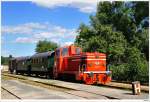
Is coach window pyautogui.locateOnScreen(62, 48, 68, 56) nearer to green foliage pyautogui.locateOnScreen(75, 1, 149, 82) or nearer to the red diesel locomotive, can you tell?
the red diesel locomotive

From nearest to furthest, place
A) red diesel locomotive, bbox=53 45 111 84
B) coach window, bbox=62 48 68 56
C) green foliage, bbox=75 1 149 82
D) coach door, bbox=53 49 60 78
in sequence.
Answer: red diesel locomotive, bbox=53 45 111 84
coach window, bbox=62 48 68 56
coach door, bbox=53 49 60 78
green foliage, bbox=75 1 149 82

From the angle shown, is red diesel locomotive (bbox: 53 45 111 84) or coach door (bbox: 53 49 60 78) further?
coach door (bbox: 53 49 60 78)

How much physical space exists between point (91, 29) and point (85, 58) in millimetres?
19530

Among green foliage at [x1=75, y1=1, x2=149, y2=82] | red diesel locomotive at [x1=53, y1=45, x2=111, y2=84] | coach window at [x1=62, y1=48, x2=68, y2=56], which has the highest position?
green foliage at [x1=75, y1=1, x2=149, y2=82]

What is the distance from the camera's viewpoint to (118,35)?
1631 inches

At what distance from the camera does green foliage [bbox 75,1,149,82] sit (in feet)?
119

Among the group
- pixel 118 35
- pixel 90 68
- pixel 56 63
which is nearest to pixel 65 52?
pixel 56 63

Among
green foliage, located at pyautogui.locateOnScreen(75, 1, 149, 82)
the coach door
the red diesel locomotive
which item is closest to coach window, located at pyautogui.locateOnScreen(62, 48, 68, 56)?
the coach door

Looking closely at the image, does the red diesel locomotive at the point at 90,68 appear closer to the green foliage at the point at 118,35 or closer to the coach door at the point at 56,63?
the coach door at the point at 56,63

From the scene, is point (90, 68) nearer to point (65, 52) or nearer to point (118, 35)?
point (65, 52)

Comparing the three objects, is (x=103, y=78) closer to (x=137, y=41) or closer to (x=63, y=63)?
(x=63, y=63)

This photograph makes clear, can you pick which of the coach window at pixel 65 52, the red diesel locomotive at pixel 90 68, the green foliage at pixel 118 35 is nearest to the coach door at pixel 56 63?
the coach window at pixel 65 52

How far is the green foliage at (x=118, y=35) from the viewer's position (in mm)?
36309

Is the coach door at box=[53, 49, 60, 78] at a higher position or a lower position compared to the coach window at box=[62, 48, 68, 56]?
lower
